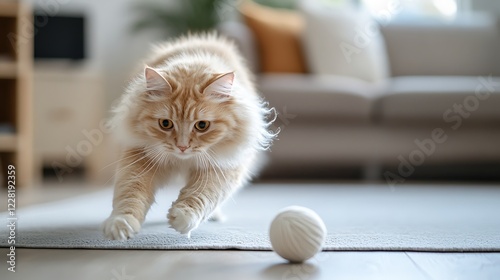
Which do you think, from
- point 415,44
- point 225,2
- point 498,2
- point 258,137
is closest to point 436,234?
point 258,137

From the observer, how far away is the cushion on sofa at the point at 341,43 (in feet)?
12.9

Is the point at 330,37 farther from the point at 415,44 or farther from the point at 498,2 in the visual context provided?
the point at 498,2

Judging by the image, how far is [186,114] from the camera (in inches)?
60.1

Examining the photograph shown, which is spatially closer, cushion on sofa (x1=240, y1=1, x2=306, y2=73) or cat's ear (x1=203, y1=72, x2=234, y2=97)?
cat's ear (x1=203, y1=72, x2=234, y2=97)

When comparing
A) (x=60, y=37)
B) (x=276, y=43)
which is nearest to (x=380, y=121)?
(x=276, y=43)

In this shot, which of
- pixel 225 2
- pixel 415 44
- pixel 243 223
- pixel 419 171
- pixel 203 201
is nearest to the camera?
pixel 203 201

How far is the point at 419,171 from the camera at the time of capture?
13.0 feet

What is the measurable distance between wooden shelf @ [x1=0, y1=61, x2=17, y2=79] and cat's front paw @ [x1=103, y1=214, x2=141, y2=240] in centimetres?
245

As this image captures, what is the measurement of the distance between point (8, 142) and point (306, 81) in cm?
183

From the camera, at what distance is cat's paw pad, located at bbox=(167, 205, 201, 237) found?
145 cm

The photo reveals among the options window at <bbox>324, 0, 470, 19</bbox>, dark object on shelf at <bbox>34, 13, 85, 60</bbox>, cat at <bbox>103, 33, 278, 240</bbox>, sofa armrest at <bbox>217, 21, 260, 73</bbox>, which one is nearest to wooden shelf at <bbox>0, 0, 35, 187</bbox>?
dark object on shelf at <bbox>34, 13, 85, 60</bbox>

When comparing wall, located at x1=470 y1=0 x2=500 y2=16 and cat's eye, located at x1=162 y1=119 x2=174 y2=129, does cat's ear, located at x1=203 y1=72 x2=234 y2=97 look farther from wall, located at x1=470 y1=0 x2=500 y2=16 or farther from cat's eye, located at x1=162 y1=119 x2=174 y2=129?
wall, located at x1=470 y1=0 x2=500 y2=16

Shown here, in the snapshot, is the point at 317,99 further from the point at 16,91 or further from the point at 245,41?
the point at 16,91

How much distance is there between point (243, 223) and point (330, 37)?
7.68ft
